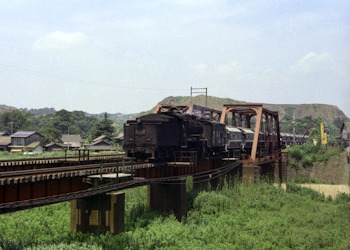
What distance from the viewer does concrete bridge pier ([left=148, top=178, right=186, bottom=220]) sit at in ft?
108

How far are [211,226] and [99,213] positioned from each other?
10474mm

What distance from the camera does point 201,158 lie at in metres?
36.5

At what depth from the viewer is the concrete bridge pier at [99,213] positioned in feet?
81.0

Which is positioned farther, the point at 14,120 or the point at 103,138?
the point at 14,120

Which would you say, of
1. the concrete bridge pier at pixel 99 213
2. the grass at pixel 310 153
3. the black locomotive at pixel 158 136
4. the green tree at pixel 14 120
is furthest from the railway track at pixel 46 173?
the green tree at pixel 14 120

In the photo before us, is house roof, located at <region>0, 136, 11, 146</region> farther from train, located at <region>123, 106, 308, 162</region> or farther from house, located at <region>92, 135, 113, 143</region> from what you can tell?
train, located at <region>123, 106, 308, 162</region>

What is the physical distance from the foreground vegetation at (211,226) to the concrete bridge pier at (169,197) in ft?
2.74

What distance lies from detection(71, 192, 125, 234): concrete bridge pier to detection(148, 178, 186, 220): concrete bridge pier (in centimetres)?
845

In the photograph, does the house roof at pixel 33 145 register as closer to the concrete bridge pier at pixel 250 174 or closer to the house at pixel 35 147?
the house at pixel 35 147

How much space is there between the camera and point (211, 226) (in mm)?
30812

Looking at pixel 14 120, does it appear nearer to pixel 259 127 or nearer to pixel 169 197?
pixel 259 127

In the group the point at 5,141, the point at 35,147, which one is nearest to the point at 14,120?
the point at 5,141

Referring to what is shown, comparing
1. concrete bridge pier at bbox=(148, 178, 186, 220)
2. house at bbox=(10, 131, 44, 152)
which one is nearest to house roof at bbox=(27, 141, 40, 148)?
house at bbox=(10, 131, 44, 152)

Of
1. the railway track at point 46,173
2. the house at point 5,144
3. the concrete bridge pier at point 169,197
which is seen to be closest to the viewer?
the railway track at point 46,173
